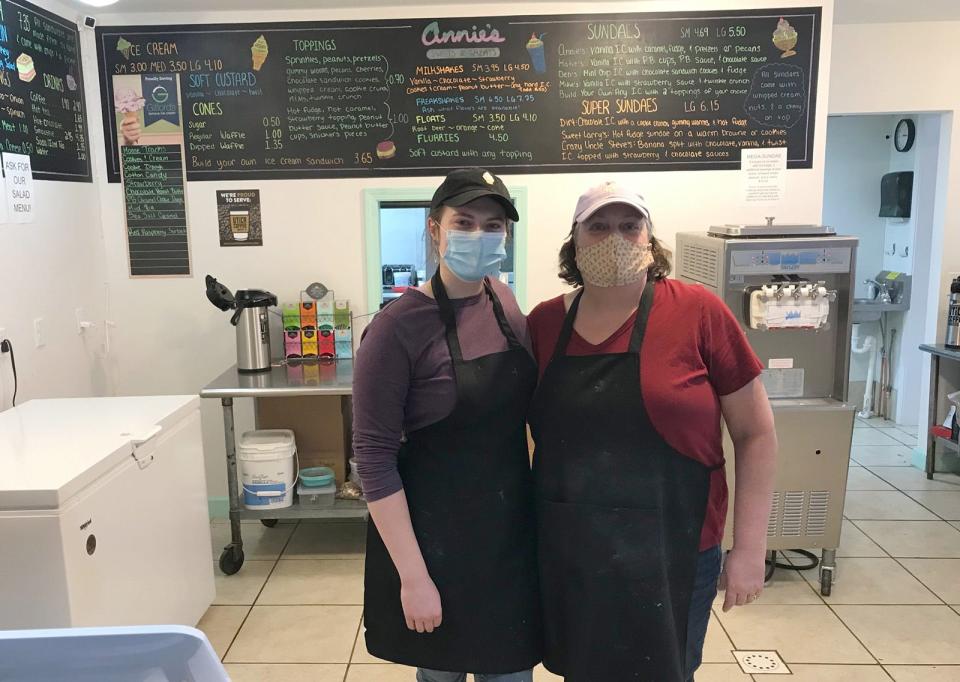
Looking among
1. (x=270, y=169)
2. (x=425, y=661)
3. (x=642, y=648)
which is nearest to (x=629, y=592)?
(x=642, y=648)

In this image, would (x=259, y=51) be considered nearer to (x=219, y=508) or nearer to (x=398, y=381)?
(x=219, y=508)

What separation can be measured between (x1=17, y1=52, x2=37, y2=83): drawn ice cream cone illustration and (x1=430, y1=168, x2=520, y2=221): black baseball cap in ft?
7.39

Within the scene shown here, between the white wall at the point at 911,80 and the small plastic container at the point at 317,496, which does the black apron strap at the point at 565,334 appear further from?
the white wall at the point at 911,80

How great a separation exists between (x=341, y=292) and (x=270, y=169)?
628 mm

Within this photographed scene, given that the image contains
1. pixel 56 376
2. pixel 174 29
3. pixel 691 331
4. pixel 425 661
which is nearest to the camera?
pixel 691 331

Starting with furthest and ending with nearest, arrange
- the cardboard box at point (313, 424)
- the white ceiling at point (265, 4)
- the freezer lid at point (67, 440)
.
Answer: the cardboard box at point (313, 424) → the white ceiling at point (265, 4) → the freezer lid at point (67, 440)

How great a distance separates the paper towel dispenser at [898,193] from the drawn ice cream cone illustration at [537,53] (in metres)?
3.21

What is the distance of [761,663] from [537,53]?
2.54 metres

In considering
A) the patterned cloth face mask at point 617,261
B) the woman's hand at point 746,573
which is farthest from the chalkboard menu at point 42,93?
the woman's hand at point 746,573

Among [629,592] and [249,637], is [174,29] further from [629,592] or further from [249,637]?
[629,592]

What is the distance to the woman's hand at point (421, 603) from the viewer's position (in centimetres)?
144

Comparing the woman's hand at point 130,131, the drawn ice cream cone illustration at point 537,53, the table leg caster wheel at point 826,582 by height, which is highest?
the drawn ice cream cone illustration at point 537,53

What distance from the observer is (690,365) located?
1401mm

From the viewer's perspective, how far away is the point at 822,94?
11.2ft
